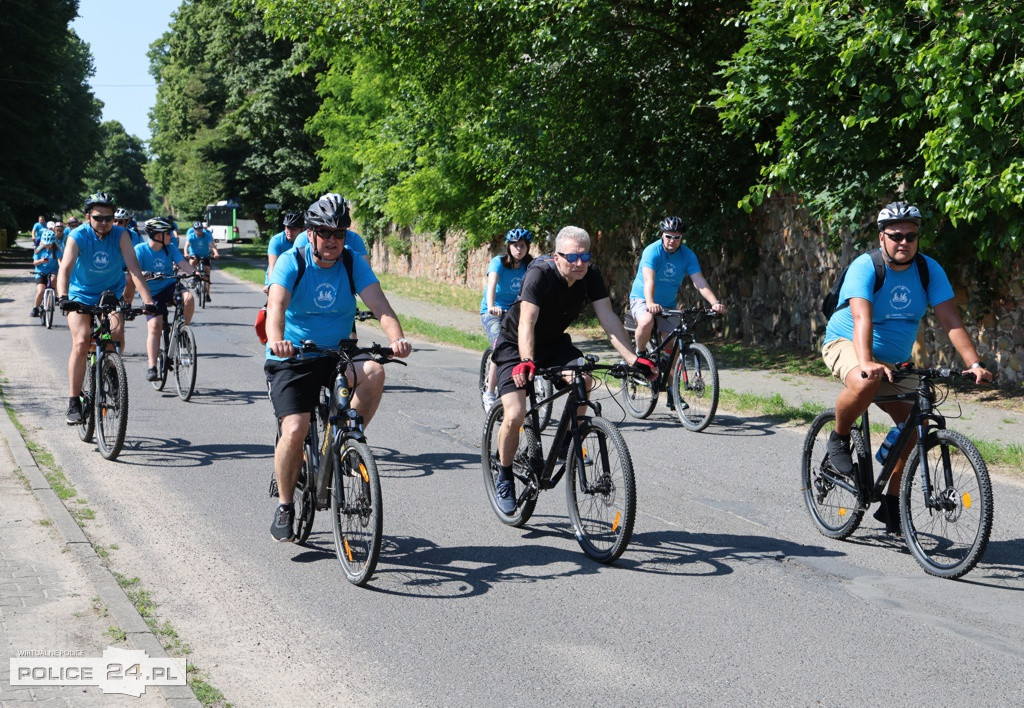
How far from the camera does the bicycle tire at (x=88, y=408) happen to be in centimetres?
953

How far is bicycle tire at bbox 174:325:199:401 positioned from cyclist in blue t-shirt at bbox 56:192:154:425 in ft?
7.76

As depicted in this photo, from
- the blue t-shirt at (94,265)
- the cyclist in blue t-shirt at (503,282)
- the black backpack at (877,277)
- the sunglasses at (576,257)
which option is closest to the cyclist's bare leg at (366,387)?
the sunglasses at (576,257)

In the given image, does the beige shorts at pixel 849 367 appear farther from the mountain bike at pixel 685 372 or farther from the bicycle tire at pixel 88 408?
the bicycle tire at pixel 88 408

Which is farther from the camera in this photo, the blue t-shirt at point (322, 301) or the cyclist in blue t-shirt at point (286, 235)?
the cyclist in blue t-shirt at point (286, 235)

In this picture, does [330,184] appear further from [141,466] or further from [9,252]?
[141,466]

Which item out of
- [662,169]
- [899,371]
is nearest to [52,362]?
[662,169]

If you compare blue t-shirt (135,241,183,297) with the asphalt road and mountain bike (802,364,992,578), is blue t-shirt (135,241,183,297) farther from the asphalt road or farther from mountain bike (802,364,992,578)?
mountain bike (802,364,992,578)

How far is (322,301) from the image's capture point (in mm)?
6273

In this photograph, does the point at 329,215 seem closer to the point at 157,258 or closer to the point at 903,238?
the point at 903,238

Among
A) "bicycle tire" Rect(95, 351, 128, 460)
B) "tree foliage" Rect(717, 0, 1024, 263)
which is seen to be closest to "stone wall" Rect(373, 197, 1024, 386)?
"tree foliage" Rect(717, 0, 1024, 263)

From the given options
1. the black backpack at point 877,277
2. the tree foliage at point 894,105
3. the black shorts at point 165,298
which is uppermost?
the tree foliage at point 894,105

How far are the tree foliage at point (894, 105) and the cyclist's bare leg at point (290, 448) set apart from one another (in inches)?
274

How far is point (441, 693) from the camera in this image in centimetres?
448

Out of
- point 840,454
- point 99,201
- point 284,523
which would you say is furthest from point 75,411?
point 840,454
